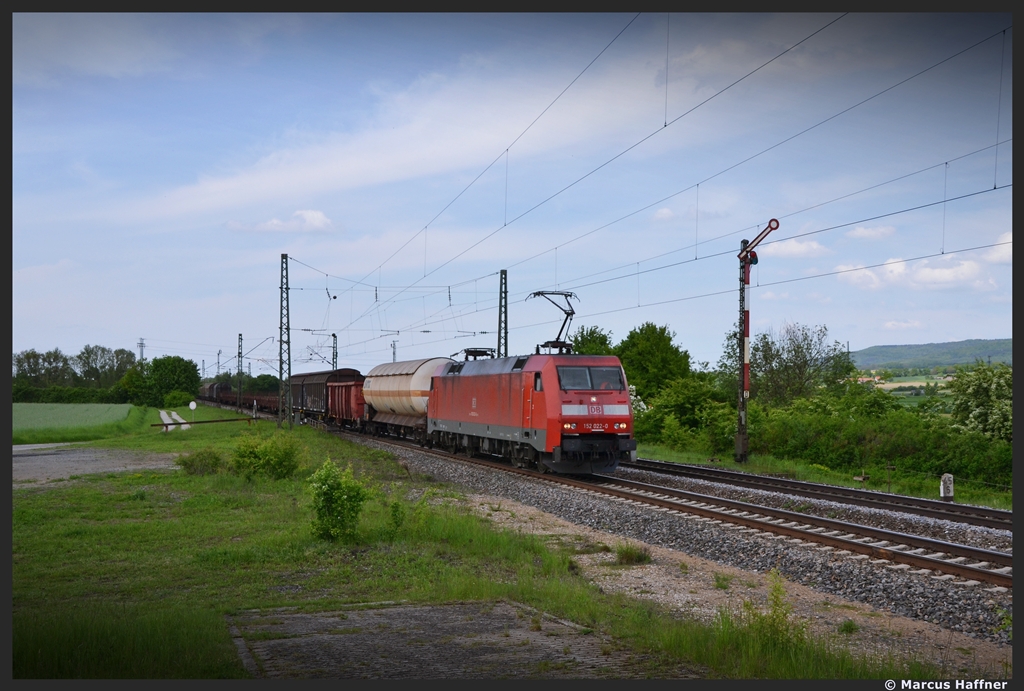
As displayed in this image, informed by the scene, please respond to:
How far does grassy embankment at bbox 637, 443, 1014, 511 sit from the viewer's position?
21.6 meters

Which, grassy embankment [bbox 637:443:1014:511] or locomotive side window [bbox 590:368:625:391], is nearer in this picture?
grassy embankment [bbox 637:443:1014:511]

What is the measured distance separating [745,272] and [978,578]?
1778cm

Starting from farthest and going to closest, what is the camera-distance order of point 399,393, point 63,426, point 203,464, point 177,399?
point 177,399 → point 63,426 → point 399,393 → point 203,464

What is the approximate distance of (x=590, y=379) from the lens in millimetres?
23188

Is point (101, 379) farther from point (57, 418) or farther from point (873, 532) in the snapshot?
point (873, 532)

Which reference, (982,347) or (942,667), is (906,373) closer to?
(982,347)

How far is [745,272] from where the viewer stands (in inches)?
1085

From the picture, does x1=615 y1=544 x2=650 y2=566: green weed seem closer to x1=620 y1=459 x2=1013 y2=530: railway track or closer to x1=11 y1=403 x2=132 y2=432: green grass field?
x1=620 y1=459 x2=1013 y2=530: railway track

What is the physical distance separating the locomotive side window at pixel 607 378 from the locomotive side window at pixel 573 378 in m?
0.24

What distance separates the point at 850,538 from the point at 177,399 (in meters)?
97.2

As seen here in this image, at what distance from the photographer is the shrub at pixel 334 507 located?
43.2ft

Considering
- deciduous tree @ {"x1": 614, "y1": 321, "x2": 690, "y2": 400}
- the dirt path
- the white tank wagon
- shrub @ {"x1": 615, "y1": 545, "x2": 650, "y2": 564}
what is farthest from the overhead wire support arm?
deciduous tree @ {"x1": 614, "y1": 321, "x2": 690, "y2": 400}
